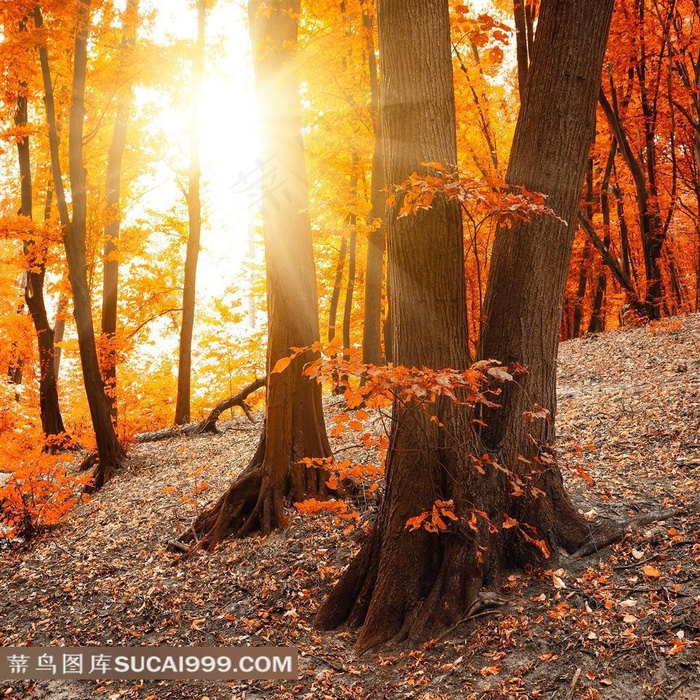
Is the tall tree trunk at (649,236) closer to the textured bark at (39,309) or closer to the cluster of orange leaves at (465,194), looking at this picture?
the cluster of orange leaves at (465,194)

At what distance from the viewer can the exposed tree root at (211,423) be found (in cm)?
1114

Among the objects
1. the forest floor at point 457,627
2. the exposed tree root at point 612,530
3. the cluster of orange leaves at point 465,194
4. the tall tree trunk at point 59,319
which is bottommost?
the forest floor at point 457,627

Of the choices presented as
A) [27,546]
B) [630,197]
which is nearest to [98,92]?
[27,546]

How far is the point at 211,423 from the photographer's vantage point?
11.8 m

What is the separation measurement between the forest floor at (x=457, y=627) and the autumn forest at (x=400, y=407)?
2cm

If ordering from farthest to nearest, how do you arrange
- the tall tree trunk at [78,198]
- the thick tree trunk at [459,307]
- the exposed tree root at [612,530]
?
the tall tree trunk at [78,198]
the exposed tree root at [612,530]
the thick tree trunk at [459,307]

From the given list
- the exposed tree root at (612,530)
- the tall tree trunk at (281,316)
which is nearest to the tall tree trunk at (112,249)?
the tall tree trunk at (281,316)

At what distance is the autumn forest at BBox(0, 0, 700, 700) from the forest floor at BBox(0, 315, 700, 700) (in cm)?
2

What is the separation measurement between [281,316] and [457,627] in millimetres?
3405

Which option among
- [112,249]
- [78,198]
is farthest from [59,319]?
[78,198]

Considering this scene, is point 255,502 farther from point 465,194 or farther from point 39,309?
point 39,309

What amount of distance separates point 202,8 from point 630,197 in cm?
1212

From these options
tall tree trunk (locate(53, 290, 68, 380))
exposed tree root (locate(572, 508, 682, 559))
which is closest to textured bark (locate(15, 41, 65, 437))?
tall tree trunk (locate(53, 290, 68, 380))

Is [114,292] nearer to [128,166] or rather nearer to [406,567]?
[128,166]
